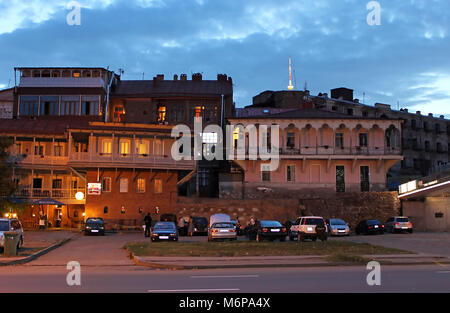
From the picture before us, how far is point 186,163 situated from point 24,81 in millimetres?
24792

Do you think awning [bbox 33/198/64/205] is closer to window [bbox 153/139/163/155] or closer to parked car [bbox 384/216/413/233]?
window [bbox 153/139/163/155]

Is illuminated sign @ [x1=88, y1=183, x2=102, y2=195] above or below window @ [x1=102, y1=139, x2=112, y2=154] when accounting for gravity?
below

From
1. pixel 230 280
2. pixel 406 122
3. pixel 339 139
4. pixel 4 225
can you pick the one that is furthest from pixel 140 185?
pixel 406 122

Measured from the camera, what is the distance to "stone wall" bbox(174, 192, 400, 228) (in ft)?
158

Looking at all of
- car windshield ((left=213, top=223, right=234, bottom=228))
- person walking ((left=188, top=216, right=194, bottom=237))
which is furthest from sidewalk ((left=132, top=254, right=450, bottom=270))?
person walking ((left=188, top=216, right=194, bottom=237))

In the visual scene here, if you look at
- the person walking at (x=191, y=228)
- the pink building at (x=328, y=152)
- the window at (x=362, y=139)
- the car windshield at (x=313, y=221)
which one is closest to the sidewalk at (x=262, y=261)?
the car windshield at (x=313, y=221)

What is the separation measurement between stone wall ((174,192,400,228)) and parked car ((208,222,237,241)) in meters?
16.5

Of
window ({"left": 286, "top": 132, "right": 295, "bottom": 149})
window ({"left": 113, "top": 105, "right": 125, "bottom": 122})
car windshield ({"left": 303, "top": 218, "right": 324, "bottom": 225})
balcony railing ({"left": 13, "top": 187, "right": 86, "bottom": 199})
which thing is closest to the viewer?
car windshield ({"left": 303, "top": 218, "right": 324, "bottom": 225})

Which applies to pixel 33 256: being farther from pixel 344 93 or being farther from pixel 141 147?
pixel 344 93

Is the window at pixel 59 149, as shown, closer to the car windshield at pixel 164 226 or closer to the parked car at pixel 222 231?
the car windshield at pixel 164 226

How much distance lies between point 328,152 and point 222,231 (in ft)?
85.6

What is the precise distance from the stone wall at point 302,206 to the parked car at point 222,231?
1650 cm

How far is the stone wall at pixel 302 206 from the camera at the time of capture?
48.2 metres
